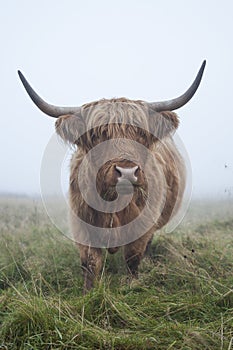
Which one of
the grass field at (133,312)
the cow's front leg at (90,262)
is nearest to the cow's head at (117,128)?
the cow's front leg at (90,262)

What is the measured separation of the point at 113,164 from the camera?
340 cm

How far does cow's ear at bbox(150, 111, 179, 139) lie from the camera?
414cm

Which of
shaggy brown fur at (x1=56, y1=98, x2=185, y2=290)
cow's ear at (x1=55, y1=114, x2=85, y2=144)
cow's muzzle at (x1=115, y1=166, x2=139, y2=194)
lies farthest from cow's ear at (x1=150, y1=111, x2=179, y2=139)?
cow's muzzle at (x1=115, y1=166, x2=139, y2=194)

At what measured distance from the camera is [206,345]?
6.70 ft

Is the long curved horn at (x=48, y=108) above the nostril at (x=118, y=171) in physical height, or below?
above

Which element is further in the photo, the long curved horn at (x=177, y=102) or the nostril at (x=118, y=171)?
the long curved horn at (x=177, y=102)

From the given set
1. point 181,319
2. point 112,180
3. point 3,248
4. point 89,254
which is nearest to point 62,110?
point 112,180

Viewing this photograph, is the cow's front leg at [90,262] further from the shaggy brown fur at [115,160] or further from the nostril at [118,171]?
the nostril at [118,171]

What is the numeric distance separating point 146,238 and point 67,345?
2.25 meters

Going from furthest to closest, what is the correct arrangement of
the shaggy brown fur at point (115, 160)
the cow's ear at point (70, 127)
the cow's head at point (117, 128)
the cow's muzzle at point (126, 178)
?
the cow's ear at point (70, 127) < the shaggy brown fur at point (115, 160) < the cow's head at point (117, 128) < the cow's muzzle at point (126, 178)

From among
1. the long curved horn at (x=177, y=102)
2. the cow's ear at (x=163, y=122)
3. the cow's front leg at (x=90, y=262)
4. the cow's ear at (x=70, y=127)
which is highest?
the long curved horn at (x=177, y=102)

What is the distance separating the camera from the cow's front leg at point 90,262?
3.76 meters

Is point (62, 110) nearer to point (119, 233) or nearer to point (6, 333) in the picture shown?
point (119, 233)

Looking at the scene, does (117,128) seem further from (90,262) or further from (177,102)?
(90,262)
